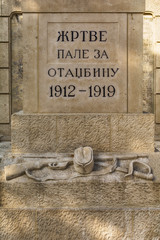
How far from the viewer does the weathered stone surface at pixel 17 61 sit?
29.8ft

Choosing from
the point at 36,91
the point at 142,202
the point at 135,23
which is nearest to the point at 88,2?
the point at 135,23

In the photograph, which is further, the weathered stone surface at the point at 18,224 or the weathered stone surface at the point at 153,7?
the weathered stone surface at the point at 153,7

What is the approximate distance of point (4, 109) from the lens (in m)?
9.09

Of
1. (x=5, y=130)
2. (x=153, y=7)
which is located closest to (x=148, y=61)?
(x=153, y=7)

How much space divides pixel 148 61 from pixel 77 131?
5247 millimetres

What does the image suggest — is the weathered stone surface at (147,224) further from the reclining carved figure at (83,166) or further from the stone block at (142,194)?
the reclining carved figure at (83,166)

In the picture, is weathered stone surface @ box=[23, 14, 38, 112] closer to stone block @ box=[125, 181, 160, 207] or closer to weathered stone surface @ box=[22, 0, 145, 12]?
weathered stone surface @ box=[22, 0, 145, 12]

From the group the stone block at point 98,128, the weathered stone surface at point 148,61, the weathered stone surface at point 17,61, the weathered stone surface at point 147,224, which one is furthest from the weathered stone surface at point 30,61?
the weathered stone surface at point 148,61

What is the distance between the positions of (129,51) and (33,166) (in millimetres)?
2050

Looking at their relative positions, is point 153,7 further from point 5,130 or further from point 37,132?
point 37,132

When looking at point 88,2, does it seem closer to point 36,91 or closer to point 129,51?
point 129,51

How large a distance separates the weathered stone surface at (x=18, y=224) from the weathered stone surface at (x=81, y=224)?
3.7 inches

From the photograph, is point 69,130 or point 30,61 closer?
point 69,130

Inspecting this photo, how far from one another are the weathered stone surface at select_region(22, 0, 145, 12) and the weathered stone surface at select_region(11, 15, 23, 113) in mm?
4635
